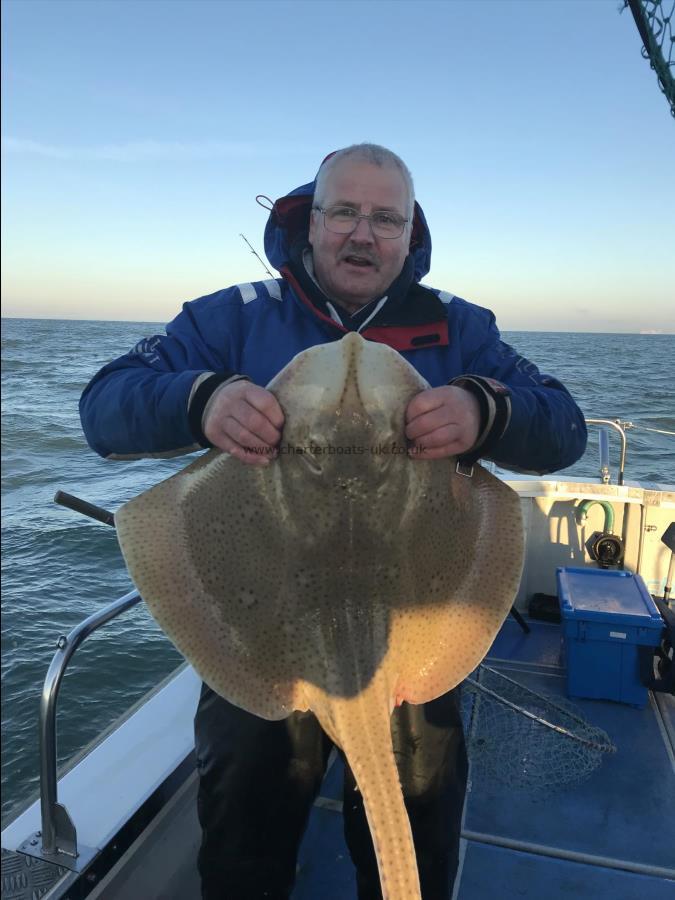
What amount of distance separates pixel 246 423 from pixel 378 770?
1.09 metres

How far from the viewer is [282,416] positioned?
6.40 feet

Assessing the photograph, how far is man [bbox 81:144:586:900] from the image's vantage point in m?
2.09

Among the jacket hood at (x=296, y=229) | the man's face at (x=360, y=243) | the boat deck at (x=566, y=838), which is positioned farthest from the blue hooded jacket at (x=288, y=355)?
the boat deck at (x=566, y=838)

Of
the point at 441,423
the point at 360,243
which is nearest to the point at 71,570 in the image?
the point at 360,243

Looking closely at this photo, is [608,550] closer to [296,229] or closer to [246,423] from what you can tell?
[296,229]

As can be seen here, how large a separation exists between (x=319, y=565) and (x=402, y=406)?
21.8 inches

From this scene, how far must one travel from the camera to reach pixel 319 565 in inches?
79.3

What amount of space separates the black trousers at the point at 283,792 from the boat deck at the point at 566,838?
0.98 meters

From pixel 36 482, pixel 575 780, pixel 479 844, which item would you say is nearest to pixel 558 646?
pixel 575 780

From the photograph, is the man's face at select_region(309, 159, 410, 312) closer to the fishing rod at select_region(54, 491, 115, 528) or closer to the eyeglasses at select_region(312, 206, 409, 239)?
the eyeglasses at select_region(312, 206, 409, 239)

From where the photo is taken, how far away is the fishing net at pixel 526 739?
4.10 m

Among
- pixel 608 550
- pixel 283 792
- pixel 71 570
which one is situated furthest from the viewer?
pixel 71 570

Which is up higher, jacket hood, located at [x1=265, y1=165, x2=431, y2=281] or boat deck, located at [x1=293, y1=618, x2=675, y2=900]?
jacket hood, located at [x1=265, y1=165, x2=431, y2=281]

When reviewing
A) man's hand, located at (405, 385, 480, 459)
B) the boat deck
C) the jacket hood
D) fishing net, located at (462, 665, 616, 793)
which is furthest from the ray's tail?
fishing net, located at (462, 665, 616, 793)
